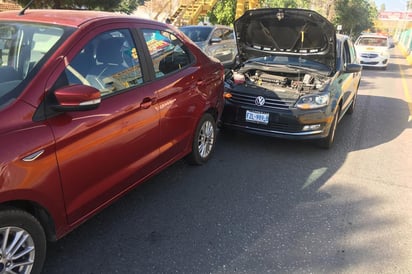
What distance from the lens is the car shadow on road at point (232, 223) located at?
9.80 ft

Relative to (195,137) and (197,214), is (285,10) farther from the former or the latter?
(197,214)

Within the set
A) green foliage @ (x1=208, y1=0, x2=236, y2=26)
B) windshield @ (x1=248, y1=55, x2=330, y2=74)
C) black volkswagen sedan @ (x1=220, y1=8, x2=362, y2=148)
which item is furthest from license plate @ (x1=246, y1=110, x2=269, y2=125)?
green foliage @ (x1=208, y1=0, x2=236, y2=26)

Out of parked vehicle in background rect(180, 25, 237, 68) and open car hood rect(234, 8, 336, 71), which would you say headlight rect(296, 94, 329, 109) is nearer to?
open car hood rect(234, 8, 336, 71)

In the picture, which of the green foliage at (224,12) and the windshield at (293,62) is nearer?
the windshield at (293,62)

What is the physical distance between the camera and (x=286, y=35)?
6.33m

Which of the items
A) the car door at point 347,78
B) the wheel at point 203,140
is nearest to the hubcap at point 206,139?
the wheel at point 203,140

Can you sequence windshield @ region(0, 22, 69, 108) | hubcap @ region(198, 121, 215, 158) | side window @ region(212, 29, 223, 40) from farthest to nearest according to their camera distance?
1. side window @ region(212, 29, 223, 40)
2. hubcap @ region(198, 121, 215, 158)
3. windshield @ region(0, 22, 69, 108)

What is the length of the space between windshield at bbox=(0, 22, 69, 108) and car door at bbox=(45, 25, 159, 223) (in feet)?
0.69

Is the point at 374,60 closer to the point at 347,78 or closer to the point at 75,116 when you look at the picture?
the point at 347,78

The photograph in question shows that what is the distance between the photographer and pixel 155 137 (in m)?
3.58

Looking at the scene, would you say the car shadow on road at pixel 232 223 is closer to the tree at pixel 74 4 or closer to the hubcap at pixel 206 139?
the hubcap at pixel 206 139

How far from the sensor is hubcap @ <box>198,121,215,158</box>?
4746 millimetres

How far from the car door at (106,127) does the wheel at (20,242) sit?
0.28 metres

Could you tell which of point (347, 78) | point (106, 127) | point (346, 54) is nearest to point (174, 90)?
point (106, 127)
